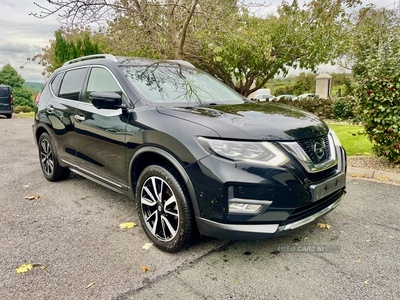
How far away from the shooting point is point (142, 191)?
9.41 feet

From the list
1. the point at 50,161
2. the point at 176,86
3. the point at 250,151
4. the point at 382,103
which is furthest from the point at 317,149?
the point at 50,161

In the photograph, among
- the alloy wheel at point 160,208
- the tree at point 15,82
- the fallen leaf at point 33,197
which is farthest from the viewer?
the tree at point 15,82

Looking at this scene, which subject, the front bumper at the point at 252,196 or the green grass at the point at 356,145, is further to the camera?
the green grass at the point at 356,145

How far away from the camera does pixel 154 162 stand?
2.82m

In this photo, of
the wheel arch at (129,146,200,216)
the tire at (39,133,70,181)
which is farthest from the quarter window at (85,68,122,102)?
the tire at (39,133,70,181)

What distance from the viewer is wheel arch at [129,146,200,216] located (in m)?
2.41

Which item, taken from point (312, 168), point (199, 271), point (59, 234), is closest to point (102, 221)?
point (59, 234)

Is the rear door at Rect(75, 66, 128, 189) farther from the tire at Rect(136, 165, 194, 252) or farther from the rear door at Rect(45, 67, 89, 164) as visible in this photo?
the tire at Rect(136, 165, 194, 252)

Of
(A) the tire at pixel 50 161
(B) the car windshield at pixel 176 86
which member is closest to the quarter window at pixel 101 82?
(B) the car windshield at pixel 176 86

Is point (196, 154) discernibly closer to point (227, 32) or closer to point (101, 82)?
point (101, 82)

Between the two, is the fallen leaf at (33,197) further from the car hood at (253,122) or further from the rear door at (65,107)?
the car hood at (253,122)

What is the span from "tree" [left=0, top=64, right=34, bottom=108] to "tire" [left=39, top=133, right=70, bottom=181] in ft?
101

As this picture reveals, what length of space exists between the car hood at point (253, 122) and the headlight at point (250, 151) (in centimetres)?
5

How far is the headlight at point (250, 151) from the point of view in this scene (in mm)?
2254
